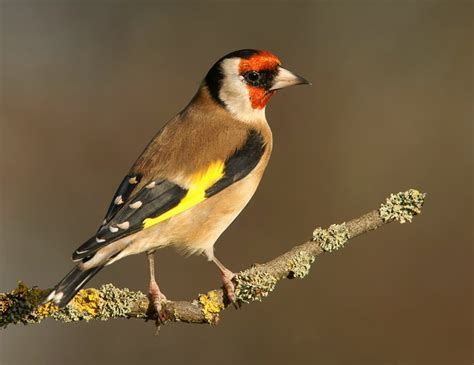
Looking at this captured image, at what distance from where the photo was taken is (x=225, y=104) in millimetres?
4465

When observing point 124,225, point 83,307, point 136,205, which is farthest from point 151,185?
point 83,307

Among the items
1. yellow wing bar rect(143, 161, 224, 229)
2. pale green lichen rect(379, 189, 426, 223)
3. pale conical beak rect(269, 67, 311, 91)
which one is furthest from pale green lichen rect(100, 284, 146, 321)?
pale conical beak rect(269, 67, 311, 91)

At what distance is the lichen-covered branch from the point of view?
3176 mm

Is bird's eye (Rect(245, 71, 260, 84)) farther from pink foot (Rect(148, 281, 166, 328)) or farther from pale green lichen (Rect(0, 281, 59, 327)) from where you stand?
pale green lichen (Rect(0, 281, 59, 327))

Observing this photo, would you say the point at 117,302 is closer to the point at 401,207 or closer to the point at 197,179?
the point at 197,179

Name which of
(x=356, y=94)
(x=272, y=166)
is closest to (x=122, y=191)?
(x=272, y=166)

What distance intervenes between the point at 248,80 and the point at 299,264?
147cm

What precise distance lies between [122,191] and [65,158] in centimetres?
263

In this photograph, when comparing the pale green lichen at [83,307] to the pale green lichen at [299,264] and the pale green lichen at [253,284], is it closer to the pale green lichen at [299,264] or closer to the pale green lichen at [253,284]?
the pale green lichen at [253,284]

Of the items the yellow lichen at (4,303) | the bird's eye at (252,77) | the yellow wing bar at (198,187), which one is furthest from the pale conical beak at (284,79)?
the yellow lichen at (4,303)

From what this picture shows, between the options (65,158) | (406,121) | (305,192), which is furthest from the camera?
(406,121)

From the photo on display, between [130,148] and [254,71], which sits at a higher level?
[254,71]

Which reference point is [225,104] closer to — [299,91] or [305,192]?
[305,192]

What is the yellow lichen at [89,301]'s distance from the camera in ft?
10.7
